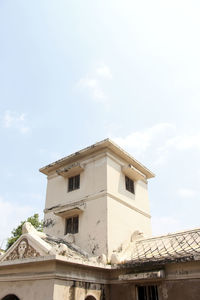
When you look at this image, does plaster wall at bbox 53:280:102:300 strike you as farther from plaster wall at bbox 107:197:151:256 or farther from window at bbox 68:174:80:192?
window at bbox 68:174:80:192

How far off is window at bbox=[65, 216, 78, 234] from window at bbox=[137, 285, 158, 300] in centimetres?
429

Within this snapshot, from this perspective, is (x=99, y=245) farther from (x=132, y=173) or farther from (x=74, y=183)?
(x=132, y=173)

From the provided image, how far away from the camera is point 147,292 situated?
9797 millimetres

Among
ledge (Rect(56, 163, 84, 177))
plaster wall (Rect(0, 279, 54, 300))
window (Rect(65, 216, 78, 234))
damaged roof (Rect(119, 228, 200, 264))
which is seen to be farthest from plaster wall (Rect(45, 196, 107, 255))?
plaster wall (Rect(0, 279, 54, 300))

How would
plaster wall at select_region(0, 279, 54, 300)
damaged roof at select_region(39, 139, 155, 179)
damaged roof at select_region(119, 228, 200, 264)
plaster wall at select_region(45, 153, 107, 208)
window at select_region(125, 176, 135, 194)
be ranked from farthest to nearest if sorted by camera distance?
1. window at select_region(125, 176, 135, 194)
2. damaged roof at select_region(39, 139, 155, 179)
3. plaster wall at select_region(45, 153, 107, 208)
4. damaged roof at select_region(119, 228, 200, 264)
5. plaster wall at select_region(0, 279, 54, 300)

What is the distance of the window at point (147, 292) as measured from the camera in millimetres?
9617

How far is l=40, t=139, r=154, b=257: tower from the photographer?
1212cm

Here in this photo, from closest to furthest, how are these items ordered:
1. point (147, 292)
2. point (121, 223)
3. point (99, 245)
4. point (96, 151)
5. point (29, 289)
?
point (29, 289), point (147, 292), point (99, 245), point (121, 223), point (96, 151)

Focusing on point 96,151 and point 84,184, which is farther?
point 96,151

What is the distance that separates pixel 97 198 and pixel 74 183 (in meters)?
2.22

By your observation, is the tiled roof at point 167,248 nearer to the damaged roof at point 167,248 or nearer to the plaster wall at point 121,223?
the damaged roof at point 167,248

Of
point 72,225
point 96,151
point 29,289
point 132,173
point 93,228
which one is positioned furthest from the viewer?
point 132,173

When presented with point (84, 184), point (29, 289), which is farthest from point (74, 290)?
point (84, 184)

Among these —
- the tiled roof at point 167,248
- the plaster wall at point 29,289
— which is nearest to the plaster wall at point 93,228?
the tiled roof at point 167,248
